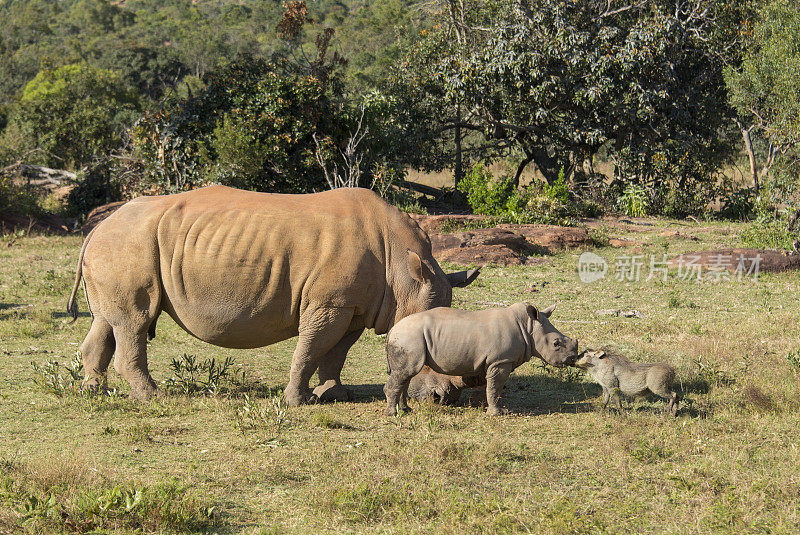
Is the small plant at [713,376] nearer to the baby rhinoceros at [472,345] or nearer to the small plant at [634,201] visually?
the baby rhinoceros at [472,345]

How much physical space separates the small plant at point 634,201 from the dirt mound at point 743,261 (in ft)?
25.6

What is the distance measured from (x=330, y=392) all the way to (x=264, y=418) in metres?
1.22

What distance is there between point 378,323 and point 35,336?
5.84 metres

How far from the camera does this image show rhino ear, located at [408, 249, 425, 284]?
8.08 metres

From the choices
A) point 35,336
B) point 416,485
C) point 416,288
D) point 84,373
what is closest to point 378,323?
point 416,288

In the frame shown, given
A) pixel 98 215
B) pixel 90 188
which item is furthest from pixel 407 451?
pixel 90 188

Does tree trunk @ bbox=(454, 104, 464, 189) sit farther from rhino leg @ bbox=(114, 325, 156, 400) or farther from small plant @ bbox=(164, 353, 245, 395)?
rhino leg @ bbox=(114, 325, 156, 400)

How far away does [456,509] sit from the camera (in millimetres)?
5516

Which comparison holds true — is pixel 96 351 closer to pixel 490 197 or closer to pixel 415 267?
pixel 415 267

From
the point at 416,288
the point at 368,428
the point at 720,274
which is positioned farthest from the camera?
the point at 720,274

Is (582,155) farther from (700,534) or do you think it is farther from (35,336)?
(700,534)

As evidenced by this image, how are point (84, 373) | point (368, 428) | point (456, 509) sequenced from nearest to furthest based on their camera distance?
point (456, 509) < point (368, 428) < point (84, 373)

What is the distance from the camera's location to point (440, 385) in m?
8.21

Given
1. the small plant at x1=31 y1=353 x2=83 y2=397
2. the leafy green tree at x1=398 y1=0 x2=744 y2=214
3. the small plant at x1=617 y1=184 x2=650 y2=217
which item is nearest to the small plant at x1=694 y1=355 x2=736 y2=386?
the small plant at x1=31 y1=353 x2=83 y2=397
